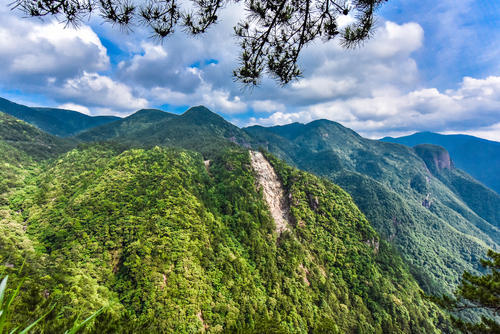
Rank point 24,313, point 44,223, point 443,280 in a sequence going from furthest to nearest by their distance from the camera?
point 443,280
point 44,223
point 24,313

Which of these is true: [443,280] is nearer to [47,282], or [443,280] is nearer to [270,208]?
[270,208]

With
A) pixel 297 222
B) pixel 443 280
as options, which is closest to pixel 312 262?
pixel 297 222

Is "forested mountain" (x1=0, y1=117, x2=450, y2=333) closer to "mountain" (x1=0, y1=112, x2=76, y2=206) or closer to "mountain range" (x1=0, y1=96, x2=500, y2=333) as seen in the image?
"mountain range" (x1=0, y1=96, x2=500, y2=333)

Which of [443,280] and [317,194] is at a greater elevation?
[317,194]

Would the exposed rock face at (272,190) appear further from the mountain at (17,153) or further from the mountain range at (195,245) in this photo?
the mountain at (17,153)

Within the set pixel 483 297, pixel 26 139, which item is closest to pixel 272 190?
pixel 483 297

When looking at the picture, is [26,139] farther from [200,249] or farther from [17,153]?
[200,249]

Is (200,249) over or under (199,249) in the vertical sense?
under
